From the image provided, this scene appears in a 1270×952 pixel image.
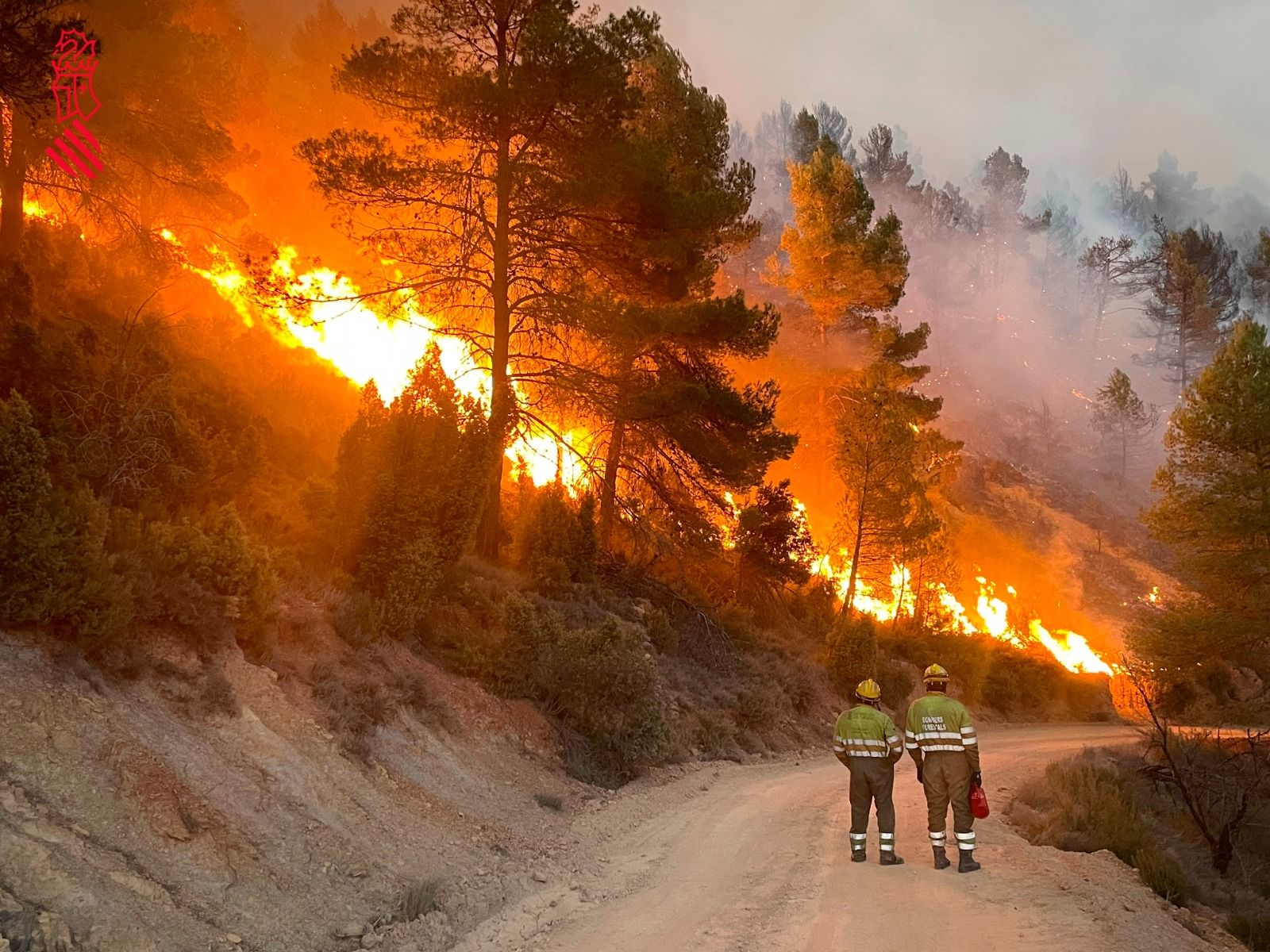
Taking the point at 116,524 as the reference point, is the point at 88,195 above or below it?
above

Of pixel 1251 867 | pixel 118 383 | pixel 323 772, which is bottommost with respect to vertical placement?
pixel 1251 867

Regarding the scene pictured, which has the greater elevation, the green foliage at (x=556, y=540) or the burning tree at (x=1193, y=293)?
the burning tree at (x=1193, y=293)

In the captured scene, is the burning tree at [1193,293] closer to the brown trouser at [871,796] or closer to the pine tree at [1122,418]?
the pine tree at [1122,418]

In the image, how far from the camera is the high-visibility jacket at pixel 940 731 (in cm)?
843

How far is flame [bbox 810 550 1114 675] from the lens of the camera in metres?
35.6

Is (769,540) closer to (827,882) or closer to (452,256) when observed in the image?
(452,256)

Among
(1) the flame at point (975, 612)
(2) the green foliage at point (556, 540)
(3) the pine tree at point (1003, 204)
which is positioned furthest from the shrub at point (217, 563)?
(3) the pine tree at point (1003, 204)

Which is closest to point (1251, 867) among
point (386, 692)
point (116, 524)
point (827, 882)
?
point (827, 882)

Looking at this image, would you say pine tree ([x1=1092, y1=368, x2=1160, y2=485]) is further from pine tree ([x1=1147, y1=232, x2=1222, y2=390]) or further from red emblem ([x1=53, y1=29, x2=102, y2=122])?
red emblem ([x1=53, y1=29, x2=102, y2=122])

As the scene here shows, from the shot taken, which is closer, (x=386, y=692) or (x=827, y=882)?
(x=827, y=882)

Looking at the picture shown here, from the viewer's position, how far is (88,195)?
16.7 meters

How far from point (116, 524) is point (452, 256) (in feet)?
37.3

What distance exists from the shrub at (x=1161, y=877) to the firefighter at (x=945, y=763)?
2.79 meters

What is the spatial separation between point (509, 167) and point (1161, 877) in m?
15.2
